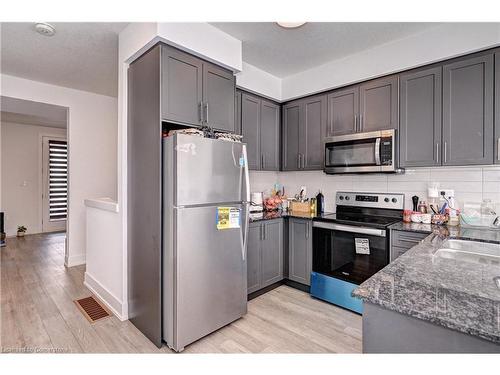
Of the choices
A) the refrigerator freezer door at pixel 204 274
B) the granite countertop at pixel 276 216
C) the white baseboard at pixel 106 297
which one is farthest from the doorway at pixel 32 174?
the refrigerator freezer door at pixel 204 274

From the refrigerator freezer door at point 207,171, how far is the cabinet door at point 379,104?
1429 millimetres

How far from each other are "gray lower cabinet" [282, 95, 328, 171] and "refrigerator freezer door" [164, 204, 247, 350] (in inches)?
52.2

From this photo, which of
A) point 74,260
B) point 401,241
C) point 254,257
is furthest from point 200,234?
point 74,260

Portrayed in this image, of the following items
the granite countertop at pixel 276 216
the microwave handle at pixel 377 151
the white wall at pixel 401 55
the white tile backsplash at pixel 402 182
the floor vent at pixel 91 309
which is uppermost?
the white wall at pixel 401 55

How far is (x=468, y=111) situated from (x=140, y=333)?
3.28 m

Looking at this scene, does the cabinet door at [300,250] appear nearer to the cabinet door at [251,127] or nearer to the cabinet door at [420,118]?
the cabinet door at [251,127]

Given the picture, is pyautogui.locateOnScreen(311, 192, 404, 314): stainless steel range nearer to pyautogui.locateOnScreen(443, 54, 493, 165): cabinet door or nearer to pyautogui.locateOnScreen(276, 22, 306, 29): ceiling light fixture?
pyautogui.locateOnScreen(443, 54, 493, 165): cabinet door

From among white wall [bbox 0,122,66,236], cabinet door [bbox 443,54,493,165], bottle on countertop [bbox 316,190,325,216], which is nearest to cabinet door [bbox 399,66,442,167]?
cabinet door [bbox 443,54,493,165]

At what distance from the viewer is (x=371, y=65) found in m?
2.70

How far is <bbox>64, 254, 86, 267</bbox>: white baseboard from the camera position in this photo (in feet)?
12.6

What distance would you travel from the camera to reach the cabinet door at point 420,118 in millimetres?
2326

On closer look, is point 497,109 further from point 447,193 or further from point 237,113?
point 237,113
